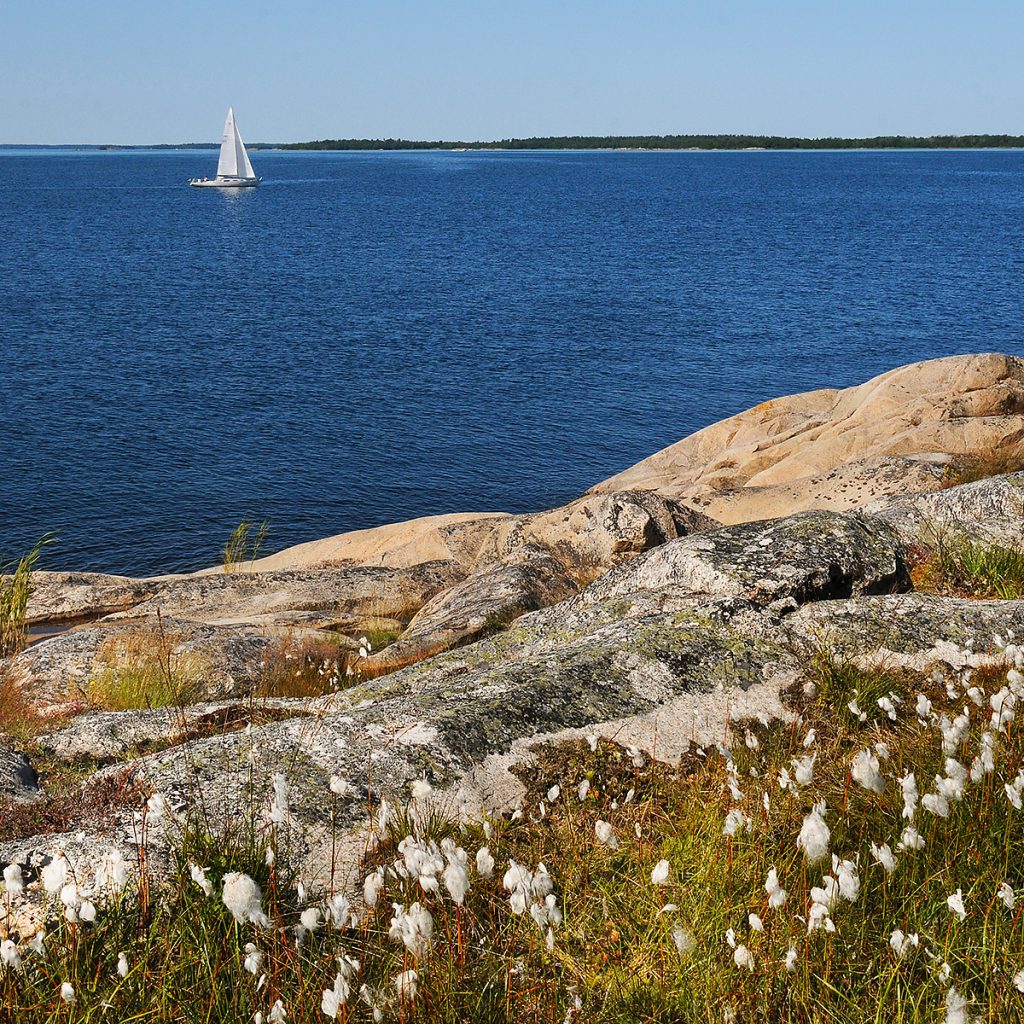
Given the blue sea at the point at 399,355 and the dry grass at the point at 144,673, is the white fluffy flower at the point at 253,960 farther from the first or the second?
the blue sea at the point at 399,355

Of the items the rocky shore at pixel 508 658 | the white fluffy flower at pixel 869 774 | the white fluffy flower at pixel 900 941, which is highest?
the white fluffy flower at pixel 869 774

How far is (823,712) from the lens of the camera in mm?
6023

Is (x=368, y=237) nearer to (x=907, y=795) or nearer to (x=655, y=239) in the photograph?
(x=655, y=239)

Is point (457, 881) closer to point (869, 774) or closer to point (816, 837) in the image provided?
point (816, 837)

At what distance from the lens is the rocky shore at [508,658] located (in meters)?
5.09

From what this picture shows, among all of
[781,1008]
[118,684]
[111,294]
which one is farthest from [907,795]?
[111,294]

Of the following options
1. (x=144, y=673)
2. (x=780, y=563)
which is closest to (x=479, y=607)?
(x=144, y=673)

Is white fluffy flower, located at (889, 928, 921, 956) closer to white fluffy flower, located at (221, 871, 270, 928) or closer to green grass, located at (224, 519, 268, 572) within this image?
white fluffy flower, located at (221, 871, 270, 928)

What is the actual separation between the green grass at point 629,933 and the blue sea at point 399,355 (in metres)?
25.1

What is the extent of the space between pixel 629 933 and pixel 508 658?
11.9 ft

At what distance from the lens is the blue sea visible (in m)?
32.8

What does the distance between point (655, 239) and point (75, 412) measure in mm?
74474

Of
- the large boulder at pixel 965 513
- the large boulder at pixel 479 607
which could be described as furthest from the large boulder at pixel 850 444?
the large boulder at pixel 479 607

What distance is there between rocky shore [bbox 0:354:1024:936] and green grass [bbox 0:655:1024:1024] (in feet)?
1.34
